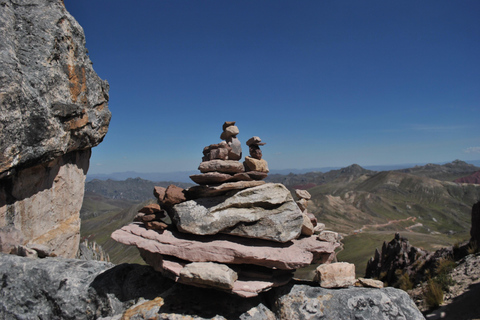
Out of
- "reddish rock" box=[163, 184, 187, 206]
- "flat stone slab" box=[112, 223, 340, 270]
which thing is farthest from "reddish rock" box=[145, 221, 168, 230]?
"reddish rock" box=[163, 184, 187, 206]

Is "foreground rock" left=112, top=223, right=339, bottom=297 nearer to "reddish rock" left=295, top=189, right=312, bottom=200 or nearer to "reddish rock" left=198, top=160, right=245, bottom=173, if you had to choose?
"reddish rock" left=295, top=189, right=312, bottom=200

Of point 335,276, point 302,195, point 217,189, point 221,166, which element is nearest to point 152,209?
point 217,189

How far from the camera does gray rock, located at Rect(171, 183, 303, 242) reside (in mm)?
9719

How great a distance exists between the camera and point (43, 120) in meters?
14.6

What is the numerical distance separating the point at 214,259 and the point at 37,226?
12.9 metres

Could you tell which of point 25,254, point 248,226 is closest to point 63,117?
point 25,254

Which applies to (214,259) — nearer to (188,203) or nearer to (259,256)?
(259,256)

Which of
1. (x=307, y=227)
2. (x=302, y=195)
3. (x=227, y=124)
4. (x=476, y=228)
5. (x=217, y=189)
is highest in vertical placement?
(x=227, y=124)

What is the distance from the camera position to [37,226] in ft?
52.0

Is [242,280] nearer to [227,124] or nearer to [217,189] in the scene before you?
[217,189]

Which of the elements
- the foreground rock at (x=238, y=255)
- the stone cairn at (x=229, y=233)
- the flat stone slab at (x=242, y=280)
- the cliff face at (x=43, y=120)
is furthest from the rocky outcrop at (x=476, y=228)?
the cliff face at (x=43, y=120)

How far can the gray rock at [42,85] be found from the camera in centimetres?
1338

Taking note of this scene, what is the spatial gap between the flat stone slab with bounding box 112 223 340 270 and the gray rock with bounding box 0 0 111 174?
8019 mm

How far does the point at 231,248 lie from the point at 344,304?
13.3ft
